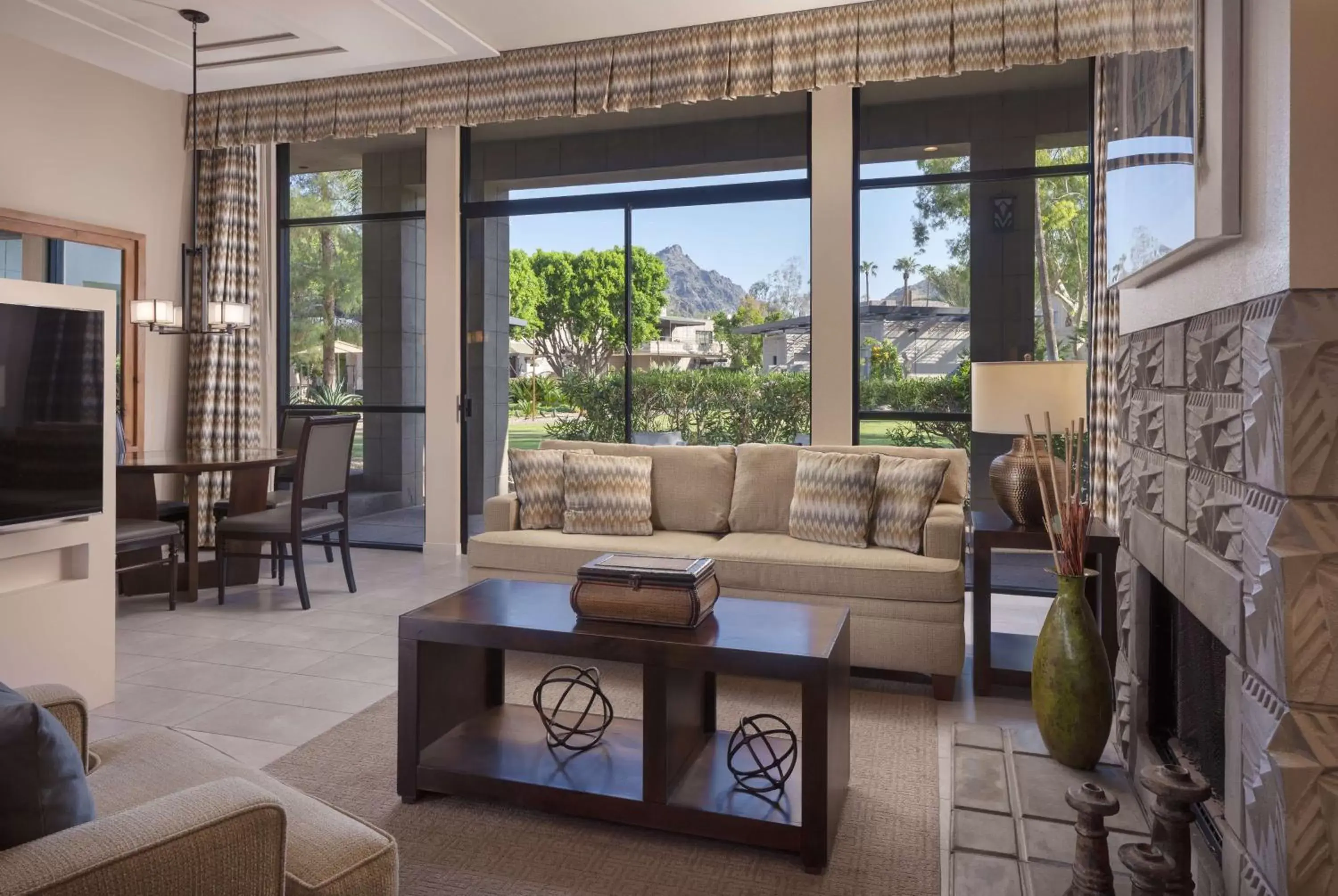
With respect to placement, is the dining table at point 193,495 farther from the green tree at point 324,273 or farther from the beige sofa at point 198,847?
the beige sofa at point 198,847

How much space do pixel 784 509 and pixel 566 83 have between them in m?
2.91

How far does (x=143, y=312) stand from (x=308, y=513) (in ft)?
4.47

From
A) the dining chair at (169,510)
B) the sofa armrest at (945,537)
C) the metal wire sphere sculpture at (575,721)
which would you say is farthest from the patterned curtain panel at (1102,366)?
the dining chair at (169,510)

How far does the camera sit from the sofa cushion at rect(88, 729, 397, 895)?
1331mm

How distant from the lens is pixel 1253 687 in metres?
1.44

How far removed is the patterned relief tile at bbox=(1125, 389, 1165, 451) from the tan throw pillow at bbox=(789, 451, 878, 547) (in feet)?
4.24

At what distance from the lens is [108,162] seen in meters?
5.62

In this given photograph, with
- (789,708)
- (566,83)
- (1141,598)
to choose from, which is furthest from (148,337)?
(1141,598)

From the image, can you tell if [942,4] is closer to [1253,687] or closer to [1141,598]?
[1141,598]

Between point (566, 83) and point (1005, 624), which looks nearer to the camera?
point (1005, 624)

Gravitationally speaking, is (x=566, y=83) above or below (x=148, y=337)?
above

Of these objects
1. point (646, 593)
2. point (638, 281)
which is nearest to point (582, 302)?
point (638, 281)

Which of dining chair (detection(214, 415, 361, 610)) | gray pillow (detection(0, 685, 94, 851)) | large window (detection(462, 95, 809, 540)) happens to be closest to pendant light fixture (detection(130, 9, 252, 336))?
dining chair (detection(214, 415, 361, 610))

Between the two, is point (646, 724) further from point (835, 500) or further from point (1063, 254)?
point (1063, 254)
